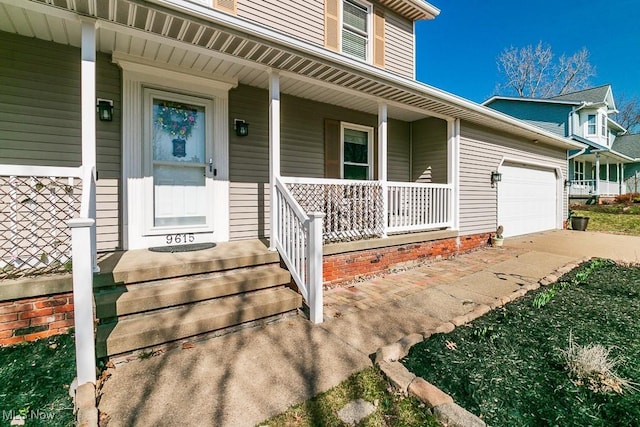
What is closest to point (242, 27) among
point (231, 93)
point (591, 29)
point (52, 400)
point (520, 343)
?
point (231, 93)

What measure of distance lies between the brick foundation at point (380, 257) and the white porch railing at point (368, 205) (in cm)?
31

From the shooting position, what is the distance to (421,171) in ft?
24.3

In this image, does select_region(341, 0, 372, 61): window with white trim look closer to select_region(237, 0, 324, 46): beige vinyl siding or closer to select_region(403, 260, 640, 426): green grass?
select_region(237, 0, 324, 46): beige vinyl siding

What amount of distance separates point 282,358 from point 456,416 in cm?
134

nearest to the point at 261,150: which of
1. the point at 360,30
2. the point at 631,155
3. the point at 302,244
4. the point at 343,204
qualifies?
the point at 343,204

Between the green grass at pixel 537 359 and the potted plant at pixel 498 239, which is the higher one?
the potted plant at pixel 498 239

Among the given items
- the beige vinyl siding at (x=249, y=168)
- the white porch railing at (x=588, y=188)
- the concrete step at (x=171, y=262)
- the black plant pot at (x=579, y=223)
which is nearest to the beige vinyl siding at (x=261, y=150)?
the beige vinyl siding at (x=249, y=168)

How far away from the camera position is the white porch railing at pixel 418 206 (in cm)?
563

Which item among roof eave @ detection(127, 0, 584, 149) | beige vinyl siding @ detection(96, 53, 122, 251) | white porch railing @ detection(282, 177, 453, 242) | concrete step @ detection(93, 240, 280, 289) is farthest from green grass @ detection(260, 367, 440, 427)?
roof eave @ detection(127, 0, 584, 149)

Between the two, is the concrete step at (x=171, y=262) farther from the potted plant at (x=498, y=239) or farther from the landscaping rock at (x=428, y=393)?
the potted plant at (x=498, y=239)

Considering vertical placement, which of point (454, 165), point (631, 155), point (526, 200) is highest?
point (631, 155)

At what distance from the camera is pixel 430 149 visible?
23.5 ft

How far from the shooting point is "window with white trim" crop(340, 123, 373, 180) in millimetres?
6398
